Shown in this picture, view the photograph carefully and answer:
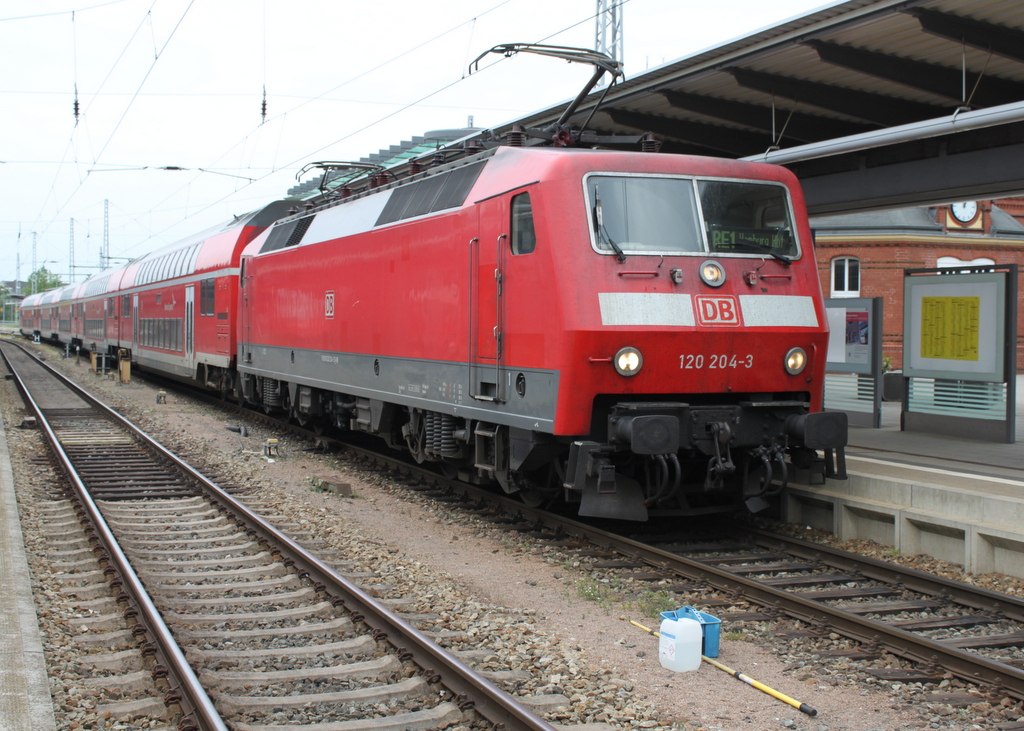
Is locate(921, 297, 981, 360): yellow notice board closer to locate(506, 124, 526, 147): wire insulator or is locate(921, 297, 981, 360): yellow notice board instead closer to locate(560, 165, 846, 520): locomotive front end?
locate(560, 165, 846, 520): locomotive front end

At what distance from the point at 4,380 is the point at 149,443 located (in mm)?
17327

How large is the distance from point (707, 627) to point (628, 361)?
93.6 inches

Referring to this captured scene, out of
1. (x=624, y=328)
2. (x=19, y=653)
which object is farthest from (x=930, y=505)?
(x=19, y=653)

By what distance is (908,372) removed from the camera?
39.8ft

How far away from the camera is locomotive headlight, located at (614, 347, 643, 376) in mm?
7219

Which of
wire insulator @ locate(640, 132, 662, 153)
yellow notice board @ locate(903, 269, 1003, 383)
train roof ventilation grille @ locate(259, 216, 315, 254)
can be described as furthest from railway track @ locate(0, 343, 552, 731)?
yellow notice board @ locate(903, 269, 1003, 383)

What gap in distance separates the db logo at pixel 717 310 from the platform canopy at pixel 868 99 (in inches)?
99.0

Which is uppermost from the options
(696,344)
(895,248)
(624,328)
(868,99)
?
(868,99)

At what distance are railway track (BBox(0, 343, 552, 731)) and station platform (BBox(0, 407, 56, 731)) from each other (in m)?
0.58

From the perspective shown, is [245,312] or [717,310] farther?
[245,312]

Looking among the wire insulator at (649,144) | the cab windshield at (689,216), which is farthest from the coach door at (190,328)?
Result: the cab windshield at (689,216)

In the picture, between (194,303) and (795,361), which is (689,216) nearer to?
(795,361)

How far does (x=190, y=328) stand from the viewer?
2155 centimetres

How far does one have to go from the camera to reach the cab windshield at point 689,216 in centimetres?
745
